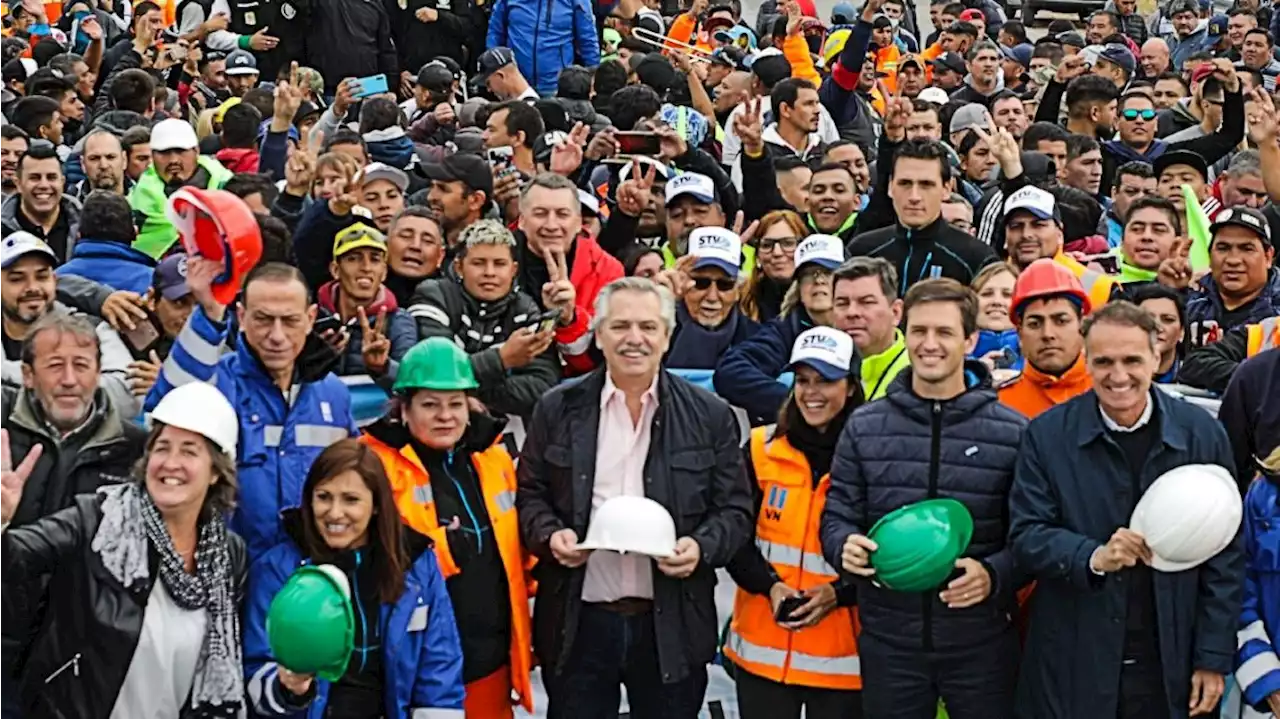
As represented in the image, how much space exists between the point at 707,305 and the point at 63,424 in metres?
2.64

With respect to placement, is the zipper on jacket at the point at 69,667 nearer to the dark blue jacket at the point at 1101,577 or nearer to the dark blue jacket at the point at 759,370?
the dark blue jacket at the point at 759,370

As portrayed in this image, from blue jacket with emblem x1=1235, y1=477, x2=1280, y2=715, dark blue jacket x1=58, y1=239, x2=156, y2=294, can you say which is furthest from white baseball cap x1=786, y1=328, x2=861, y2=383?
dark blue jacket x1=58, y1=239, x2=156, y2=294

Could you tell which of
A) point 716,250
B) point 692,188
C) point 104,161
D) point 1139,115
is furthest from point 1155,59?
point 716,250

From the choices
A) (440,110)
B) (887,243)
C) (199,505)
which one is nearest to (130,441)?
(199,505)

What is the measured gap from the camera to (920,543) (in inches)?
229

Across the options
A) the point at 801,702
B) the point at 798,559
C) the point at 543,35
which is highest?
the point at 543,35

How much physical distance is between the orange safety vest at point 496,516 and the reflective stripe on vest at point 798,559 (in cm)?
80

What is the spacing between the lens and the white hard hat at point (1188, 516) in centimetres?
564

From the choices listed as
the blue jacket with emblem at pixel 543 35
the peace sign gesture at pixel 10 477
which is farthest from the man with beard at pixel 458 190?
Answer: the blue jacket with emblem at pixel 543 35

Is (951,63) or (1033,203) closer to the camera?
(1033,203)

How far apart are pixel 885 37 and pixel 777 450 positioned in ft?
40.5

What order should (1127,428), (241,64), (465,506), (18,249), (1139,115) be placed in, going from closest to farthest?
(1127,428), (465,506), (18,249), (1139,115), (241,64)

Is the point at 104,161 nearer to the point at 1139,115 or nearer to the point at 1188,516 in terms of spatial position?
the point at 1139,115

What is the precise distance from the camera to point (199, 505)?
18.9ft
